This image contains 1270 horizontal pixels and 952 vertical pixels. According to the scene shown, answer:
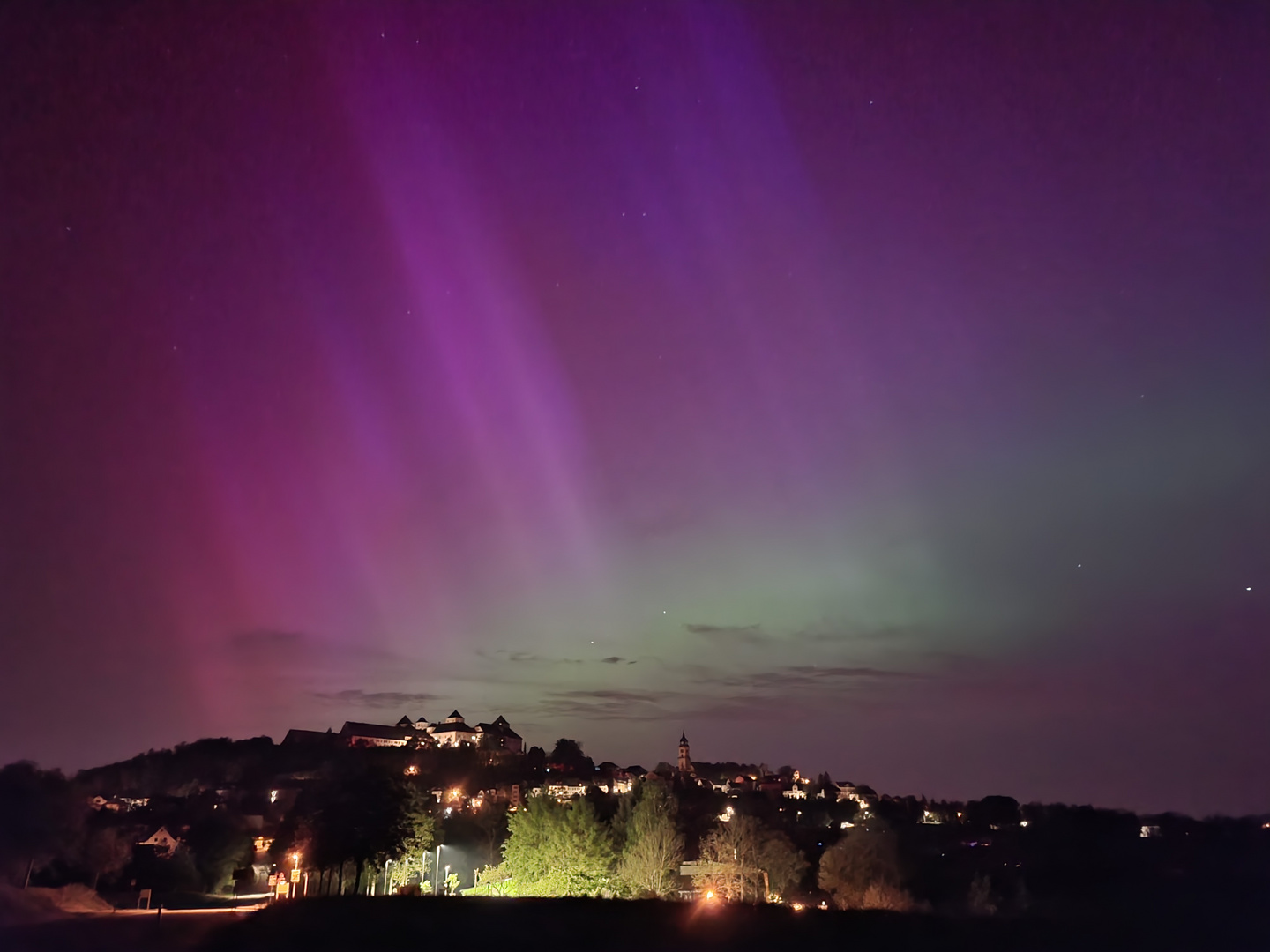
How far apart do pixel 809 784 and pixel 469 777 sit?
100m

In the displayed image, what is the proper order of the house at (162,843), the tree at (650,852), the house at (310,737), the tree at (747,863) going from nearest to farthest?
the tree at (650,852) → the tree at (747,863) → the house at (162,843) → the house at (310,737)

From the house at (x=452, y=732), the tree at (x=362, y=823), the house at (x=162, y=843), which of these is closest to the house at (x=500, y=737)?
the house at (x=452, y=732)

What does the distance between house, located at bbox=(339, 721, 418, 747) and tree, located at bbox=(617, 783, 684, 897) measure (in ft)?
335

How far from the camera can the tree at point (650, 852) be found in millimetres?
33531

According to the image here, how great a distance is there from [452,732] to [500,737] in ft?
40.9

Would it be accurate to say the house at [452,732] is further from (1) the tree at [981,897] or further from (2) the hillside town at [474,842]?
(1) the tree at [981,897]

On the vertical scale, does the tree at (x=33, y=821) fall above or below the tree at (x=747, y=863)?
above

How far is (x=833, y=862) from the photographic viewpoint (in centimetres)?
5178

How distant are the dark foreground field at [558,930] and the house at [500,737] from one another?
103407 mm

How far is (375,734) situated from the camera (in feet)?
460

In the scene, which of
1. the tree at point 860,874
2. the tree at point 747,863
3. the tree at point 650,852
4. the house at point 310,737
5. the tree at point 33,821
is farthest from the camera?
the house at point 310,737

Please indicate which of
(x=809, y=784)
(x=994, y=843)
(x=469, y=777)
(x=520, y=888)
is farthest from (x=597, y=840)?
(x=809, y=784)

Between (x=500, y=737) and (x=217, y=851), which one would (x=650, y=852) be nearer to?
(x=217, y=851)

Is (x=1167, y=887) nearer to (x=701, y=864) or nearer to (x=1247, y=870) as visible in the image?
(x=1247, y=870)
